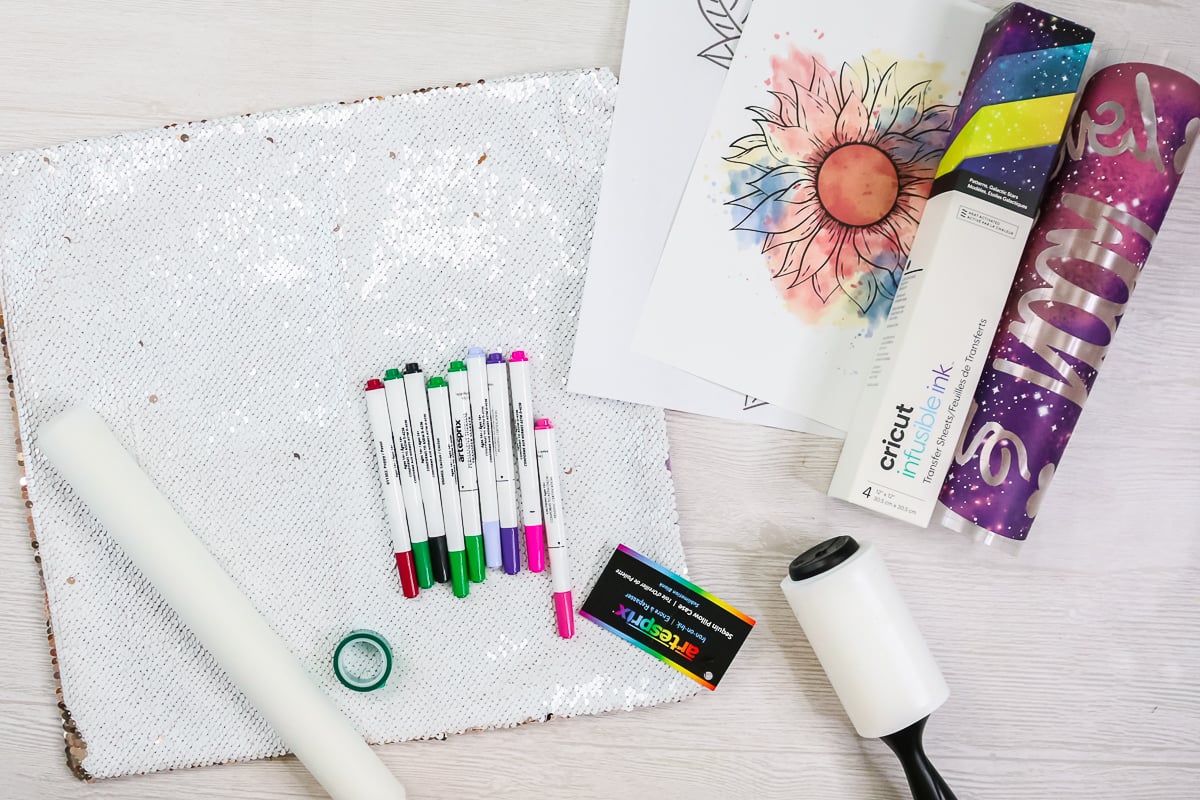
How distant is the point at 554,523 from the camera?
509mm

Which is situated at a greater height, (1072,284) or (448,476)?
(1072,284)

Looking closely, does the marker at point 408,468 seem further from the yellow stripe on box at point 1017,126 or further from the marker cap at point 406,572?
the yellow stripe on box at point 1017,126

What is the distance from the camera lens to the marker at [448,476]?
1.65 feet

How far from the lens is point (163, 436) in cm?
51

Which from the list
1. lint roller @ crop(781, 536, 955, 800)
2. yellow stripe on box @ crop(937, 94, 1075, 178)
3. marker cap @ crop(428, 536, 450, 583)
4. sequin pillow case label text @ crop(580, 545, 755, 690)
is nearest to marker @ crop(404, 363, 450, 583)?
marker cap @ crop(428, 536, 450, 583)

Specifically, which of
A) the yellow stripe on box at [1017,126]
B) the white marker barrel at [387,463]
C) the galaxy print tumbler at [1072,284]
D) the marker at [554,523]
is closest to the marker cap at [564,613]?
the marker at [554,523]

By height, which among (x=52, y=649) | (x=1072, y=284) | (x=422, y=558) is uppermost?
(x=1072, y=284)

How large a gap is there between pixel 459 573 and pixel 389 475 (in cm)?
8

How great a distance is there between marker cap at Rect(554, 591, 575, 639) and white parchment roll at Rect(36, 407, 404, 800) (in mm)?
142

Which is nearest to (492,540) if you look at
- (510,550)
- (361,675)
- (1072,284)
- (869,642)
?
(510,550)

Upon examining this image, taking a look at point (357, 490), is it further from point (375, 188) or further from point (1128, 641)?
point (1128, 641)

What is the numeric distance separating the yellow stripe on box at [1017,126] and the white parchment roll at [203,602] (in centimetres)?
51

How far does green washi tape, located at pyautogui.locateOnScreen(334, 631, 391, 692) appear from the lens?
496 millimetres

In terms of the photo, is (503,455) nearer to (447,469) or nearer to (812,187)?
(447,469)
